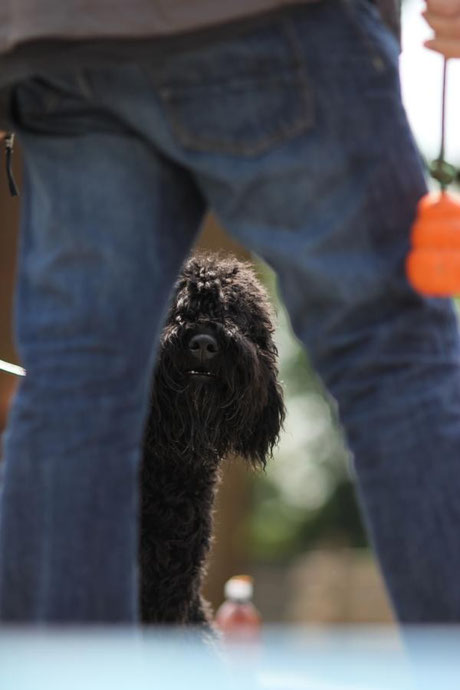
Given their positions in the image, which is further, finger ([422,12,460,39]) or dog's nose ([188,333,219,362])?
dog's nose ([188,333,219,362])

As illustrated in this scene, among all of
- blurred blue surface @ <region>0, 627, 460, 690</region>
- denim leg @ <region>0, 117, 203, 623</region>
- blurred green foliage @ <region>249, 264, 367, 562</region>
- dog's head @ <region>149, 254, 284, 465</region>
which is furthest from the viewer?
blurred green foliage @ <region>249, 264, 367, 562</region>

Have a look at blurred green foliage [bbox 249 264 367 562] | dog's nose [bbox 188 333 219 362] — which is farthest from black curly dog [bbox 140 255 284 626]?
blurred green foliage [bbox 249 264 367 562]

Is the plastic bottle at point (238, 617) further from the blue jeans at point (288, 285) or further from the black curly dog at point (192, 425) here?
the blue jeans at point (288, 285)

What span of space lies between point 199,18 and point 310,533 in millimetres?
29208

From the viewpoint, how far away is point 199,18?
58.9 inches

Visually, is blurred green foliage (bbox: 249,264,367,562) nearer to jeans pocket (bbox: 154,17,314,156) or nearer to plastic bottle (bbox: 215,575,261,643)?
plastic bottle (bbox: 215,575,261,643)

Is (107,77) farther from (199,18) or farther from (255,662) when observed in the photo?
(255,662)

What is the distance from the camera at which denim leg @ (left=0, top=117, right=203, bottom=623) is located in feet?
4.90

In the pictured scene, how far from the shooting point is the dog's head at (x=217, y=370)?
3.09 m

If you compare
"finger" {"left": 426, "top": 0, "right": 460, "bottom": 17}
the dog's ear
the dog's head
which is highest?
"finger" {"left": 426, "top": 0, "right": 460, "bottom": 17}

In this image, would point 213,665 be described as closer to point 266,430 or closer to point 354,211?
point 354,211

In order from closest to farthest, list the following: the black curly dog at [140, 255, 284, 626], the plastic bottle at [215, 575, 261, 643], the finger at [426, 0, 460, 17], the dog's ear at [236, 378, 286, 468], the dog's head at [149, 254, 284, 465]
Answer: the finger at [426, 0, 460, 17] < the black curly dog at [140, 255, 284, 626] < the dog's head at [149, 254, 284, 465] < the dog's ear at [236, 378, 286, 468] < the plastic bottle at [215, 575, 261, 643]

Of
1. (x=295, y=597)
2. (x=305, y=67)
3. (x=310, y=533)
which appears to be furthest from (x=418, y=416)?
(x=310, y=533)

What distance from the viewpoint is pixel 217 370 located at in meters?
3.17
